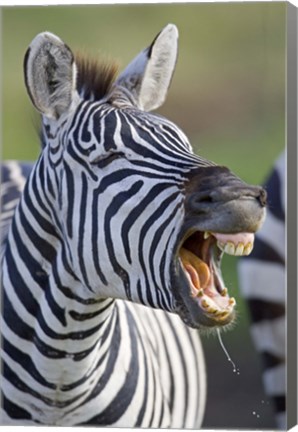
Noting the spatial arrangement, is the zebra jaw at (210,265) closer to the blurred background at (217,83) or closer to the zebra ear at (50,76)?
the zebra ear at (50,76)

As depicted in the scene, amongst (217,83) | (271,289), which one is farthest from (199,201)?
(217,83)

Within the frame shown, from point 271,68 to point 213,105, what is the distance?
409 millimetres

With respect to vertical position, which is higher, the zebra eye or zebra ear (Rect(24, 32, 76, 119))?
zebra ear (Rect(24, 32, 76, 119))

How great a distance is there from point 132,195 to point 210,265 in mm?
336

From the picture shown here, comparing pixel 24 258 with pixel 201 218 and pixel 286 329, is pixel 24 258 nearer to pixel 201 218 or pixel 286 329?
pixel 201 218

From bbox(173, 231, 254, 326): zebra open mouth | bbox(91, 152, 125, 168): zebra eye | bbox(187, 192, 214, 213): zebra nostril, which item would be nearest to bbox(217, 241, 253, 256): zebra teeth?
bbox(173, 231, 254, 326): zebra open mouth

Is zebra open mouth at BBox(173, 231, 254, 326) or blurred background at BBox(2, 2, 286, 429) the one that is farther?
blurred background at BBox(2, 2, 286, 429)

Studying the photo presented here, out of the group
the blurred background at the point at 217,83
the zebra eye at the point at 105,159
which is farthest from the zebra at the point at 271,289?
the zebra eye at the point at 105,159

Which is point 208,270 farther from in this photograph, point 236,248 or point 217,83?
point 217,83

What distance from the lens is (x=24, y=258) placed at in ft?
11.8

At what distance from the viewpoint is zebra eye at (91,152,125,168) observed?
10.9 ft

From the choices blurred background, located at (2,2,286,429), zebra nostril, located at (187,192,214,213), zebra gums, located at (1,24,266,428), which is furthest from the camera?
blurred background, located at (2,2,286,429)

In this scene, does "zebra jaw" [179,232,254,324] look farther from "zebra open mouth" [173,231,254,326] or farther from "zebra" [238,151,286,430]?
"zebra" [238,151,286,430]

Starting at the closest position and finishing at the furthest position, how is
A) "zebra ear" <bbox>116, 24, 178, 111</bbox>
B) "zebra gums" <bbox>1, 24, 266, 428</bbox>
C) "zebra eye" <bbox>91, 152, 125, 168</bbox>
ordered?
"zebra gums" <bbox>1, 24, 266, 428</bbox>
"zebra eye" <bbox>91, 152, 125, 168</bbox>
"zebra ear" <bbox>116, 24, 178, 111</bbox>
